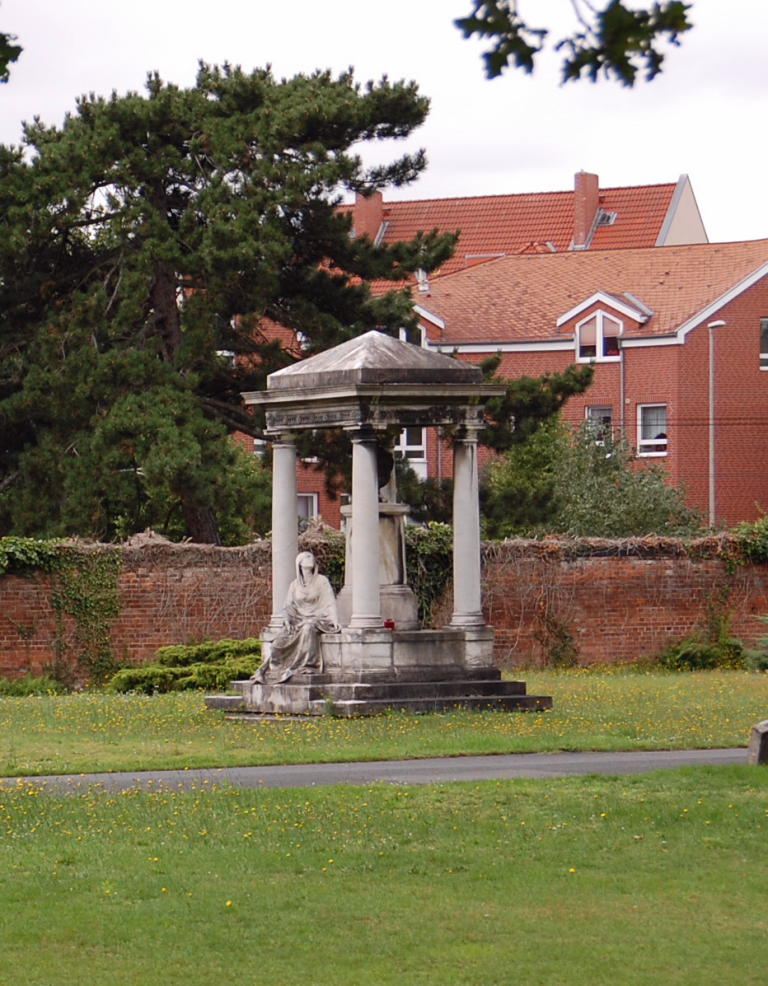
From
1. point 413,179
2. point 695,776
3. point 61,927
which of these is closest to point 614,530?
point 413,179

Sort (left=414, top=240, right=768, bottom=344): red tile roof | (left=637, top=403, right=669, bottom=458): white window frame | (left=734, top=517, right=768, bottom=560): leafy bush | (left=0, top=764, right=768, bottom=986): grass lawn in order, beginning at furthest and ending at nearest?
(left=414, top=240, right=768, bottom=344): red tile roof, (left=637, top=403, right=669, bottom=458): white window frame, (left=734, top=517, right=768, bottom=560): leafy bush, (left=0, top=764, right=768, bottom=986): grass lawn

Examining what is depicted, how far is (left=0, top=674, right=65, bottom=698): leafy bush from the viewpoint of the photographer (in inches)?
1136

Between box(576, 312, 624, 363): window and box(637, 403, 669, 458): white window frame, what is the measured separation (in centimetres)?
197

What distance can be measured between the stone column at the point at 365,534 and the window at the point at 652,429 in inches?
1423

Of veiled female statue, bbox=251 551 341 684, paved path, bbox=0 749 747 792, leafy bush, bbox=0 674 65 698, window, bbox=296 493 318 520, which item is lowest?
leafy bush, bbox=0 674 65 698

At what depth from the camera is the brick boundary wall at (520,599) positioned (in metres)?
30.1

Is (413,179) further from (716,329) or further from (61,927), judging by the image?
(61,927)

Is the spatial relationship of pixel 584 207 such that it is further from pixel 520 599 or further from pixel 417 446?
pixel 520 599

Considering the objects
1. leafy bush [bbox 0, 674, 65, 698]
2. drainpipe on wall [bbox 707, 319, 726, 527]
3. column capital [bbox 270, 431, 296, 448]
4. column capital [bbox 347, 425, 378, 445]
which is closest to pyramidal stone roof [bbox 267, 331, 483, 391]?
column capital [bbox 347, 425, 378, 445]

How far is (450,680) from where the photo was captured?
22.2 meters

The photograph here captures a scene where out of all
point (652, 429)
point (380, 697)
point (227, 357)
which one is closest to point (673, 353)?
point (652, 429)

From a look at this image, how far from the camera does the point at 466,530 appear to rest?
76.1ft

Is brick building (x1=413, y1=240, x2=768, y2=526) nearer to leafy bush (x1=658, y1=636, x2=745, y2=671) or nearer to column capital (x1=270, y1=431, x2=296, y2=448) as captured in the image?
leafy bush (x1=658, y1=636, x2=745, y2=671)

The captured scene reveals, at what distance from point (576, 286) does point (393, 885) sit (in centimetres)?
5272
